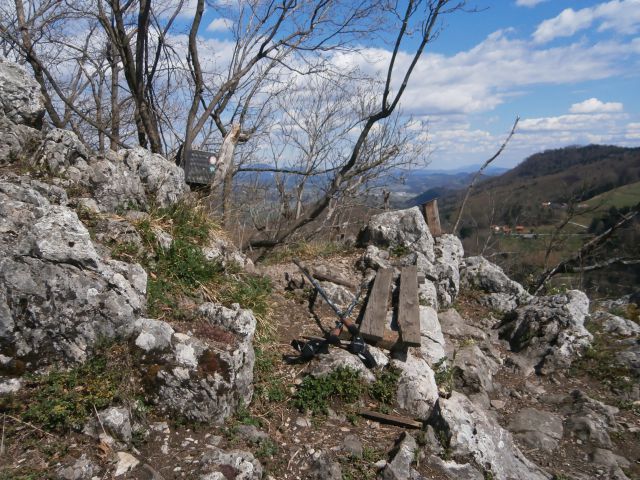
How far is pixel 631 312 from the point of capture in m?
8.61

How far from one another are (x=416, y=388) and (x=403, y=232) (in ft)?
12.7

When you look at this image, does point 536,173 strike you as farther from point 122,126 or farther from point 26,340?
point 26,340

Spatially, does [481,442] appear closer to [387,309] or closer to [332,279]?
[387,309]

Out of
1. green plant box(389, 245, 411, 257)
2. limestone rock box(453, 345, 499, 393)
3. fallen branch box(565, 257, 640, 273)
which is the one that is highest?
green plant box(389, 245, 411, 257)

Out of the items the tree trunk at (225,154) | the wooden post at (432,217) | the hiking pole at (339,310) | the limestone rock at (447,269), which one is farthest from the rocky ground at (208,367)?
the wooden post at (432,217)

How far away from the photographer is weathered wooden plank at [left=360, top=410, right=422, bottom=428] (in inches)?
173

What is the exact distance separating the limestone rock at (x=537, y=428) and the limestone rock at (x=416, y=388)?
108 cm

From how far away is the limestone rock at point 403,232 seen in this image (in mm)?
8172

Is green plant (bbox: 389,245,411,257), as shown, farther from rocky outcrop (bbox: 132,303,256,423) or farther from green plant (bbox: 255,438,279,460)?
green plant (bbox: 255,438,279,460)

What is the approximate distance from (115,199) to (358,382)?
3.50 m

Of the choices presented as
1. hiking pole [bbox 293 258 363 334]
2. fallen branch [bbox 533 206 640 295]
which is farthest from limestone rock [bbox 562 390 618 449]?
fallen branch [bbox 533 206 640 295]

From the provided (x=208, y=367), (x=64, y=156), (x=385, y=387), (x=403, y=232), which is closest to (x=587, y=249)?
(x=403, y=232)

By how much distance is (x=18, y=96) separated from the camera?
214 inches

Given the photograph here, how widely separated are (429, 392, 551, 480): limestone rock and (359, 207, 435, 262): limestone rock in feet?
13.2
